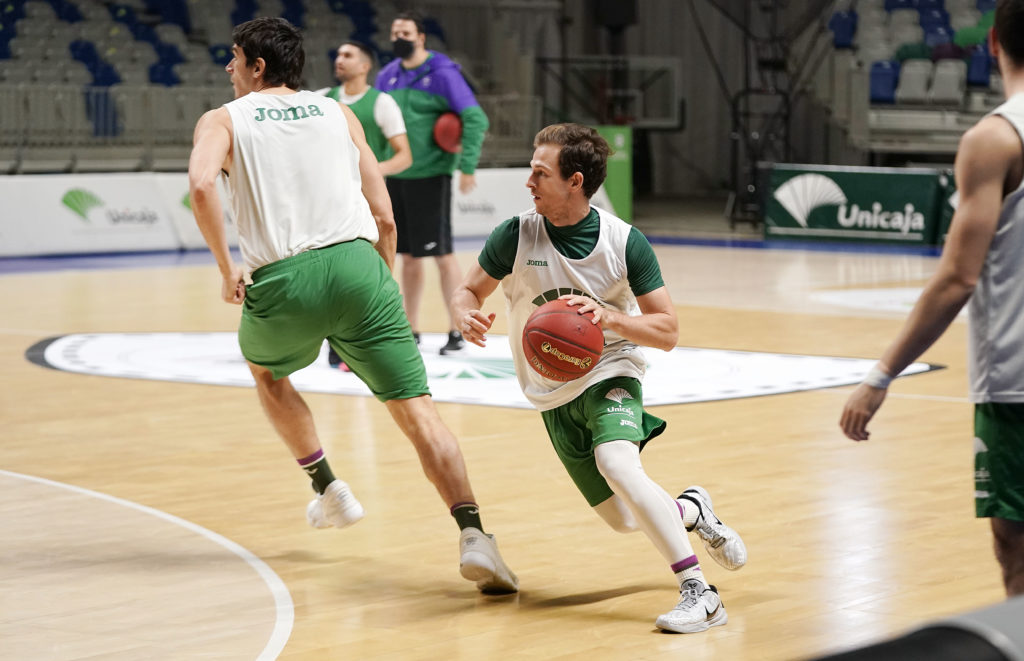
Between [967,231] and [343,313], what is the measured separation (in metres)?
2.34

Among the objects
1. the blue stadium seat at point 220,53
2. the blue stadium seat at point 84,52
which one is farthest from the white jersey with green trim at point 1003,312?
the blue stadium seat at point 220,53

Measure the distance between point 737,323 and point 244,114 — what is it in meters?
7.62

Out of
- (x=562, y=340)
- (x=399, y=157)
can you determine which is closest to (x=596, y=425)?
(x=562, y=340)

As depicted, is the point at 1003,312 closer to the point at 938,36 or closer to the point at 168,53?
the point at 168,53

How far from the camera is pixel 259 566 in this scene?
527cm

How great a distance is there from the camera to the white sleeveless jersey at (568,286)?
471cm

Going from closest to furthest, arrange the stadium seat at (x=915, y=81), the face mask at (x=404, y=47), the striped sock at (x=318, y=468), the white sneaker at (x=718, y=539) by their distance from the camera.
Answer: the white sneaker at (x=718, y=539) → the striped sock at (x=318, y=468) → the face mask at (x=404, y=47) → the stadium seat at (x=915, y=81)

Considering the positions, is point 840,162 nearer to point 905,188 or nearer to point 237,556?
point 905,188

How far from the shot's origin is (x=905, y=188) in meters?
18.6

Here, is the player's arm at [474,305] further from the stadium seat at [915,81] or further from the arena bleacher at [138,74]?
the stadium seat at [915,81]

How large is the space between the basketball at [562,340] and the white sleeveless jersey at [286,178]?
96 centimetres

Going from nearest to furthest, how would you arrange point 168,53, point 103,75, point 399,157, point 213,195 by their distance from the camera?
point 213,195
point 399,157
point 103,75
point 168,53

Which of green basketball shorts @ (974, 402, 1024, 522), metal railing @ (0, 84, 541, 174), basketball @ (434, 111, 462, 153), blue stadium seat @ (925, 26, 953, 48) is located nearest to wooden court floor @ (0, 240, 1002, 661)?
green basketball shorts @ (974, 402, 1024, 522)

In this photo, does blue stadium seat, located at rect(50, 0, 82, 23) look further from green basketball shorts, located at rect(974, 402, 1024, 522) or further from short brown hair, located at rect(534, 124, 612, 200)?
green basketball shorts, located at rect(974, 402, 1024, 522)
